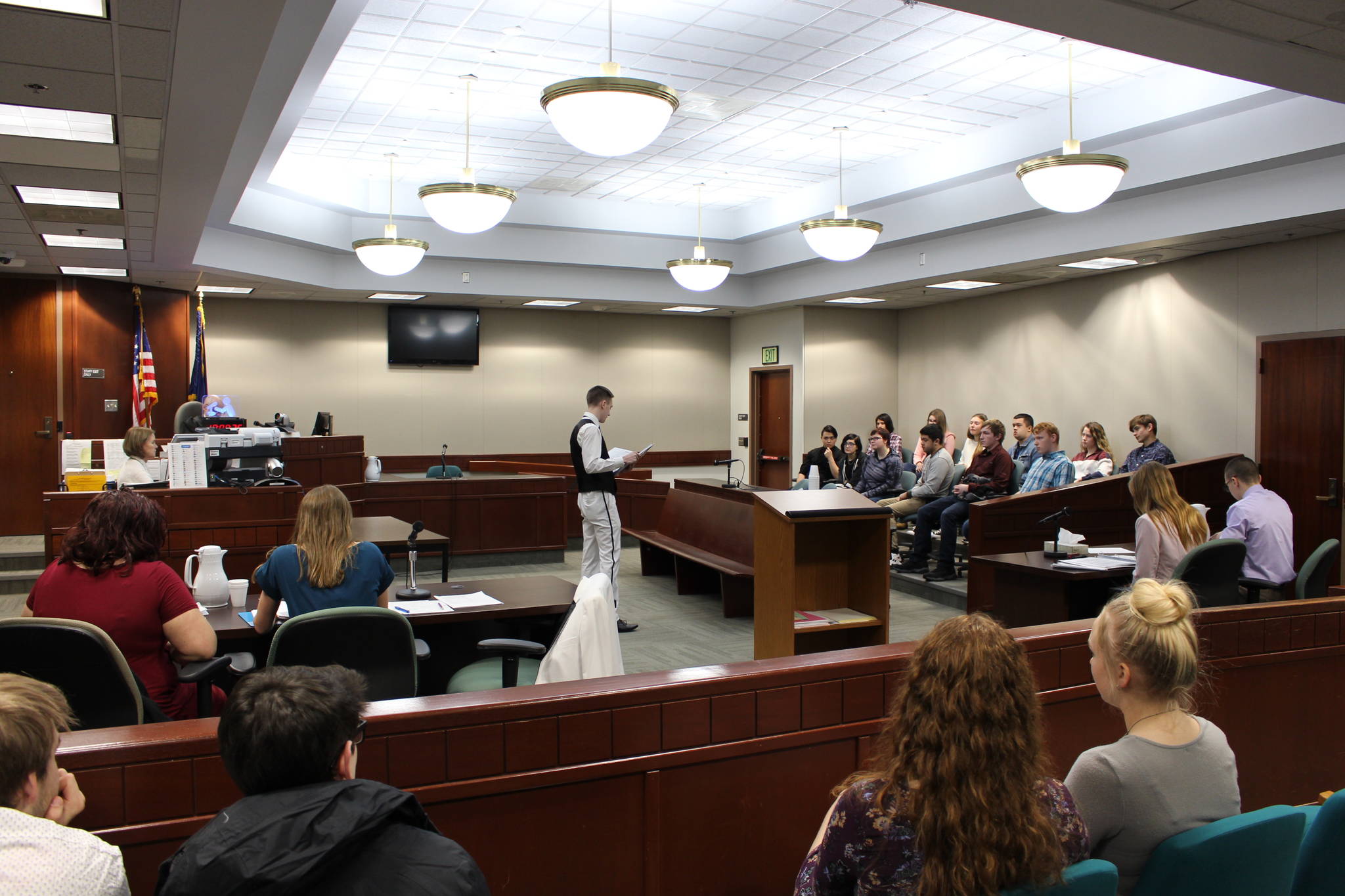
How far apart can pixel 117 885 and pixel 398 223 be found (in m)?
10.3

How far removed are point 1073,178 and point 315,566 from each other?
5217mm

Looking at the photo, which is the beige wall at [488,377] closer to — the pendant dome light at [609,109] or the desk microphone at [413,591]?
the pendant dome light at [609,109]

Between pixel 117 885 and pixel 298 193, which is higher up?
pixel 298 193

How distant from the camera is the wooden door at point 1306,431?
25.0 feet

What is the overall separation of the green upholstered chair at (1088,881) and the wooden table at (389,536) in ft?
13.9

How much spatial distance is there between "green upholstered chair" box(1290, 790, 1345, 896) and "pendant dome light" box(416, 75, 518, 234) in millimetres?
6404

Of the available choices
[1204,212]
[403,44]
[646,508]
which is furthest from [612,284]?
[1204,212]

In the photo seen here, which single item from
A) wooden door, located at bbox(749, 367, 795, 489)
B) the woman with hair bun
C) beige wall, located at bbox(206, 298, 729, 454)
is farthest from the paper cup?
wooden door, located at bbox(749, 367, 795, 489)

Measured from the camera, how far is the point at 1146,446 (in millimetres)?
8625

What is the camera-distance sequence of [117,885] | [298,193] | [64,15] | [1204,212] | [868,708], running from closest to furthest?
1. [117,885]
2. [868,708]
3. [64,15]
4. [1204,212]
5. [298,193]

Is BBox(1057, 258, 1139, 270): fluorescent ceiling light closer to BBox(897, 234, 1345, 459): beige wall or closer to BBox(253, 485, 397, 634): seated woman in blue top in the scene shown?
BBox(897, 234, 1345, 459): beige wall

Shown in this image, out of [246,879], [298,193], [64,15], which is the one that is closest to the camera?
[246,879]

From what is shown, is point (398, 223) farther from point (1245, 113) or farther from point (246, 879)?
point (246, 879)

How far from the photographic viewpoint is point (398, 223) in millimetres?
10781
